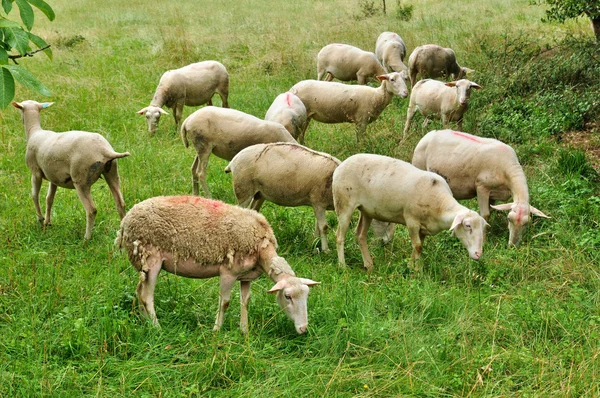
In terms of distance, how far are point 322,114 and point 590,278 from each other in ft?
20.1

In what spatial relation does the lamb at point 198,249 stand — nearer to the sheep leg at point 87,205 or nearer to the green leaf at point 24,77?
the sheep leg at point 87,205

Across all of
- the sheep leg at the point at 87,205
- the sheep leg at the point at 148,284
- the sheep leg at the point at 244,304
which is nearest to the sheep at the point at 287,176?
the sheep leg at the point at 87,205

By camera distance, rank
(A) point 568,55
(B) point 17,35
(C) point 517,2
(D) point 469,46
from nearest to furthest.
Result: (B) point 17,35 < (A) point 568,55 < (D) point 469,46 < (C) point 517,2

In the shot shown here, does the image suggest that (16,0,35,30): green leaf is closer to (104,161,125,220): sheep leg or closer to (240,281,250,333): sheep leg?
(240,281,250,333): sheep leg

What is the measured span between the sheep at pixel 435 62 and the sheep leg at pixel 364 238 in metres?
7.18

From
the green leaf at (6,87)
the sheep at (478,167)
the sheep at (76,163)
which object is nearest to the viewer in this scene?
the green leaf at (6,87)

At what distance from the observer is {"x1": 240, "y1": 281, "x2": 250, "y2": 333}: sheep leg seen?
5.80 meters

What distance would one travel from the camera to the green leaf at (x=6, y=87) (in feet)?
11.7

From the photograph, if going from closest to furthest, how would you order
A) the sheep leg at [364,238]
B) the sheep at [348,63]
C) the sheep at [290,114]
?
the sheep leg at [364,238] < the sheep at [290,114] < the sheep at [348,63]

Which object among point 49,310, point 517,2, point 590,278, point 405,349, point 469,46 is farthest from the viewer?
point 517,2

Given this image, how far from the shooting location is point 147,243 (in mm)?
5895

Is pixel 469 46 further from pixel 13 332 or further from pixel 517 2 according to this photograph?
pixel 13 332

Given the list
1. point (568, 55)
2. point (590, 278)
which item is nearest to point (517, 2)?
point (568, 55)

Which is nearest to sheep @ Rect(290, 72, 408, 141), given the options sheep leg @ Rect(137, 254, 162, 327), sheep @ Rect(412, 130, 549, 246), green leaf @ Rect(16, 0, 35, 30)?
sheep @ Rect(412, 130, 549, 246)
